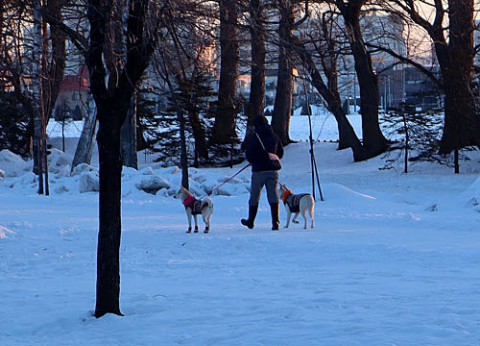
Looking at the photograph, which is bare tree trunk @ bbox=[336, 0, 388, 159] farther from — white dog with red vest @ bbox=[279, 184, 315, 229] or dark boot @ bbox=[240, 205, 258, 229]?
dark boot @ bbox=[240, 205, 258, 229]

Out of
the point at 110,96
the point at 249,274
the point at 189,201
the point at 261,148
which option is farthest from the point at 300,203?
the point at 110,96

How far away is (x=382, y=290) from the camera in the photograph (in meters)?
9.46

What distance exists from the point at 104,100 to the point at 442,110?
2545 centimetres

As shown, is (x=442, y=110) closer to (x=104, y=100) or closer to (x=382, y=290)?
(x=382, y=290)

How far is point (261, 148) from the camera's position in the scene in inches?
628

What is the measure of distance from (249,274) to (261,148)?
510 cm

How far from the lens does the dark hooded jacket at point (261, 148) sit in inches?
630

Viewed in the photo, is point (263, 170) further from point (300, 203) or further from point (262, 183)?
point (300, 203)

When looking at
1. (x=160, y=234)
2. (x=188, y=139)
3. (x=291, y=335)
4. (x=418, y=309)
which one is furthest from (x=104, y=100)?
(x=188, y=139)

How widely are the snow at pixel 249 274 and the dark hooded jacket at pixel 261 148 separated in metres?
1.23

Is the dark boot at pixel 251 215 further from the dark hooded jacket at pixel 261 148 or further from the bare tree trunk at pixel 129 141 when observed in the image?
the bare tree trunk at pixel 129 141

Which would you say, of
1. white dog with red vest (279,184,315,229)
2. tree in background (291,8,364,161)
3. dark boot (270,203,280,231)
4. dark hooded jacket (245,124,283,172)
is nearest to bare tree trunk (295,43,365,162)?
tree in background (291,8,364,161)

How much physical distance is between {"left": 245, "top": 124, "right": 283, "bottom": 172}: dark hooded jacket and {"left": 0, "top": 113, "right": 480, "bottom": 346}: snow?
1.23 meters

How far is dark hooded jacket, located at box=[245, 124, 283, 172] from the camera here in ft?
52.5
